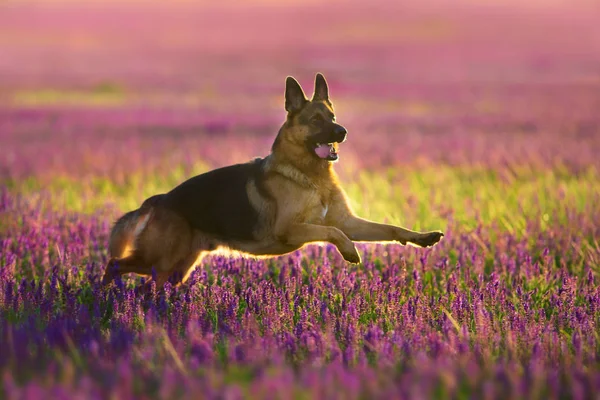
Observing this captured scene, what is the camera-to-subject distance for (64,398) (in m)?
2.94

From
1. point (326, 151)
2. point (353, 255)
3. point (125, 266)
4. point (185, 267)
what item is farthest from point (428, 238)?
point (125, 266)

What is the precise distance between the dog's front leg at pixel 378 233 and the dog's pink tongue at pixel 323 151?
442 mm

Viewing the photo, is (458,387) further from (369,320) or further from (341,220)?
(341,220)

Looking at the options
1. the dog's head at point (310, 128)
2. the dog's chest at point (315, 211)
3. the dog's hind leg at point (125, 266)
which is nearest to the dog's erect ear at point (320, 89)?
the dog's head at point (310, 128)

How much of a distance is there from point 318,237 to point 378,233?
1.60 feet

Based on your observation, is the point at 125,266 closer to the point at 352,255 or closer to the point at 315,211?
the point at 315,211

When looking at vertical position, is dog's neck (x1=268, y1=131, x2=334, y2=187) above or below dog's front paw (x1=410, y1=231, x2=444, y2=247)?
above

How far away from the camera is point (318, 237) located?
5.42 m

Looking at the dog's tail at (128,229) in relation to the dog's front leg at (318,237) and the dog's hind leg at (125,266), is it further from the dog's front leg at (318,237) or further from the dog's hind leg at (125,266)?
the dog's front leg at (318,237)

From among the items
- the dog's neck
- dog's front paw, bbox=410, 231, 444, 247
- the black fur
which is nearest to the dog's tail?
the black fur

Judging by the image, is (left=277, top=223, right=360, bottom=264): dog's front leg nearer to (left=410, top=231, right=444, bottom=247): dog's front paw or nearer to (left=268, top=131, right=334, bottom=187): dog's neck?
(left=268, top=131, right=334, bottom=187): dog's neck

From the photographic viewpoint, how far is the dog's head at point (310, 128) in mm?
5703

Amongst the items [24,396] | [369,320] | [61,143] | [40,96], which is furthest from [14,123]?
[24,396]

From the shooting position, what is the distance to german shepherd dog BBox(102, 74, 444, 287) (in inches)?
223
